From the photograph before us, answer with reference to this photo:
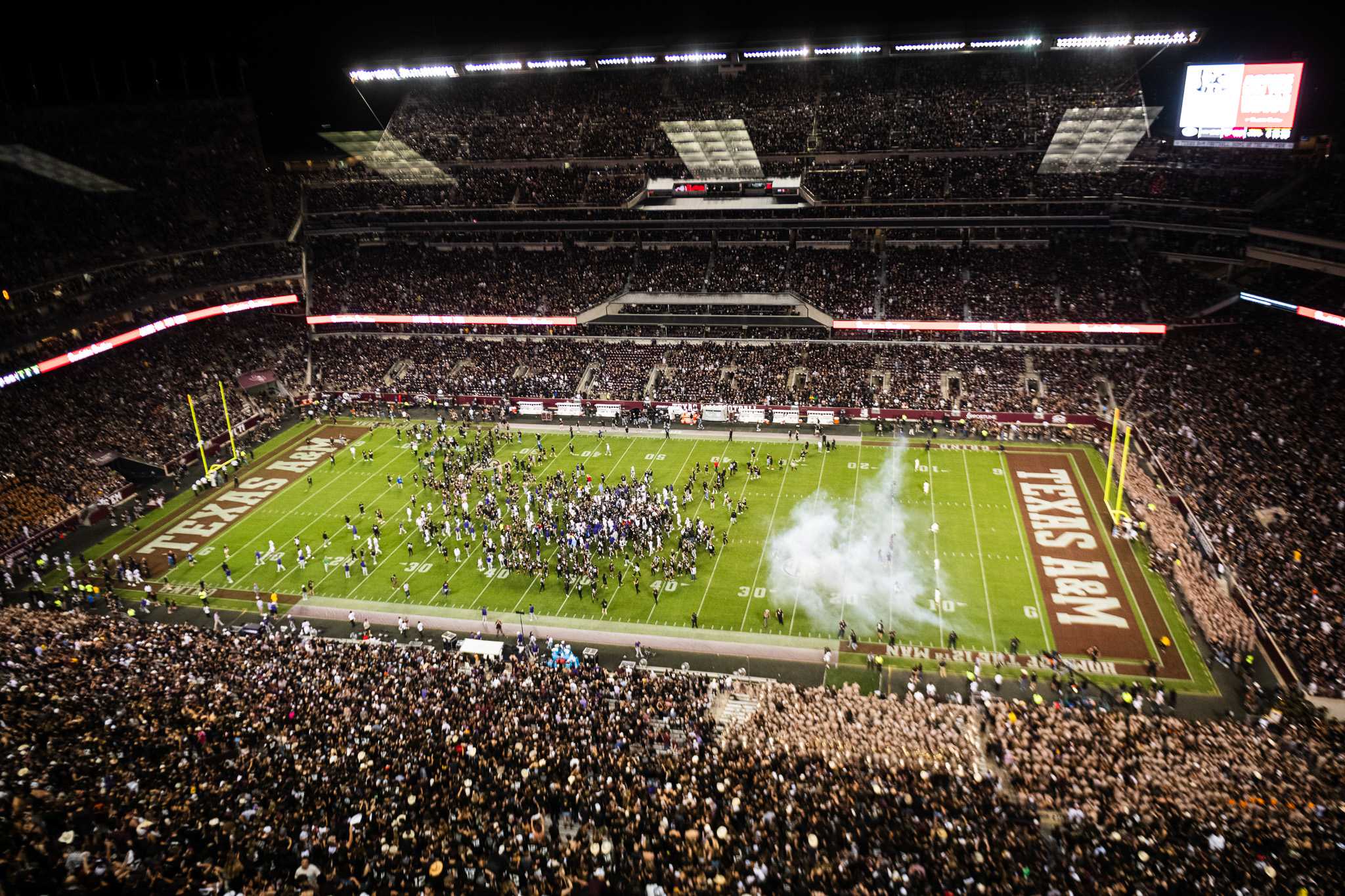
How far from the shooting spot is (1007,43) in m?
51.9

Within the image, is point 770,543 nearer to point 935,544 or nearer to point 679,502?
point 679,502

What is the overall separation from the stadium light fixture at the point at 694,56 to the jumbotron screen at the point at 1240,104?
97.2 ft

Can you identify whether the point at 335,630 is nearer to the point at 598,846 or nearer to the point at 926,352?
the point at 598,846

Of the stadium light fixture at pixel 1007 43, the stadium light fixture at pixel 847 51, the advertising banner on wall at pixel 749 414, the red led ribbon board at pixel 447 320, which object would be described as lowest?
the advertising banner on wall at pixel 749 414

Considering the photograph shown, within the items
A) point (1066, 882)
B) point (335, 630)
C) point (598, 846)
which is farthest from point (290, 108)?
point (1066, 882)

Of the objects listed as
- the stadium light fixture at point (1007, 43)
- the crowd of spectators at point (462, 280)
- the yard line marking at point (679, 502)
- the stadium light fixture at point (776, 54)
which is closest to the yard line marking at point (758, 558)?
the yard line marking at point (679, 502)

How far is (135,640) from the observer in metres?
22.6

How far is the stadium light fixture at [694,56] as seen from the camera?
56.4 meters

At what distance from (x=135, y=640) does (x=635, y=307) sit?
37908 mm

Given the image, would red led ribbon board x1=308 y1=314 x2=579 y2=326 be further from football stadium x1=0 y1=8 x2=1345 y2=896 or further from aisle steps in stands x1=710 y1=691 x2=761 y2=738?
aisle steps in stands x1=710 y1=691 x2=761 y2=738

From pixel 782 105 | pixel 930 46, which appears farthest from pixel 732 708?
pixel 930 46

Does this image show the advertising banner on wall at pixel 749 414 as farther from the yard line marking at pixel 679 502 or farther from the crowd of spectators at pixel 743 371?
the yard line marking at pixel 679 502

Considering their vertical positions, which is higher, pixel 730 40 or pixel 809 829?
pixel 730 40

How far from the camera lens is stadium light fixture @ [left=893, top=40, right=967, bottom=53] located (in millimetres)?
52188
